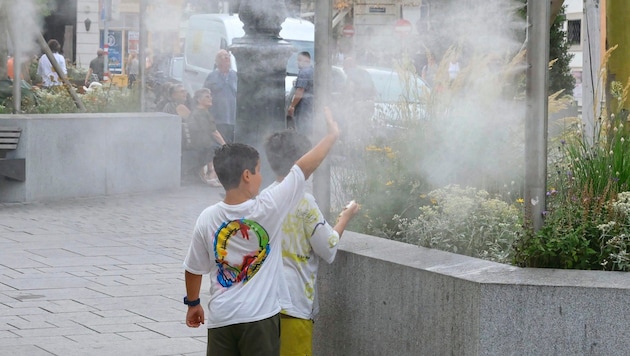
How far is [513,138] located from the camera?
5859 millimetres

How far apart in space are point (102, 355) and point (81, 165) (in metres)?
6.63

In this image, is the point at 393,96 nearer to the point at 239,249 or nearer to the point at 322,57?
the point at 322,57

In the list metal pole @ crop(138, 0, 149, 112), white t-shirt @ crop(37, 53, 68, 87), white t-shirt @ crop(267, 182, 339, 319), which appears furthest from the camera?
white t-shirt @ crop(37, 53, 68, 87)

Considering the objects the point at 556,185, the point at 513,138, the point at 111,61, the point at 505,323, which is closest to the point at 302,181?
the point at 505,323

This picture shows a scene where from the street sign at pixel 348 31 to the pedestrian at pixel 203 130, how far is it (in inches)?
303

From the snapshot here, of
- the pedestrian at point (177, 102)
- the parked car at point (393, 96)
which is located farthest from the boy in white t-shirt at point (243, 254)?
the pedestrian at point (177, 102)

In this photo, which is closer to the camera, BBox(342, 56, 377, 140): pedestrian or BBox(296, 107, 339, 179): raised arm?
BBox(296, 107, 339, 179): raised arm

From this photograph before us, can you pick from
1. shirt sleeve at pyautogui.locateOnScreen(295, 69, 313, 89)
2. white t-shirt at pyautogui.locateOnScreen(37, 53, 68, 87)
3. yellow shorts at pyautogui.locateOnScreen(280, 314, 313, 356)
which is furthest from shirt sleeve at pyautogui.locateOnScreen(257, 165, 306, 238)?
white t-shirt at pyautogui.locateOnScreen(37, 53, 68, 87)

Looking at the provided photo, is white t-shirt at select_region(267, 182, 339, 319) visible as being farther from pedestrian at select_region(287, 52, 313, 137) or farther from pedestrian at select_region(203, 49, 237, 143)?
pedestrian at select_region(203, 49, 237, 143)

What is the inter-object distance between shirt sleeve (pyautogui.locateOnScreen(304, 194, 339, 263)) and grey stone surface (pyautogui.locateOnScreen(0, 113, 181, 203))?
25.1 feet

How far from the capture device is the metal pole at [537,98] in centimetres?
457

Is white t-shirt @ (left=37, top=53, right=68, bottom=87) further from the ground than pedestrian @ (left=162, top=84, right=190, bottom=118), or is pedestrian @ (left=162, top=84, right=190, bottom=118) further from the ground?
white t-shirt @ (left=37, top=53, right=68, bottom=87)

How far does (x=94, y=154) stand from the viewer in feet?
40.7

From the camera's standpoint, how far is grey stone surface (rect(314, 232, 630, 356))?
160 inches
